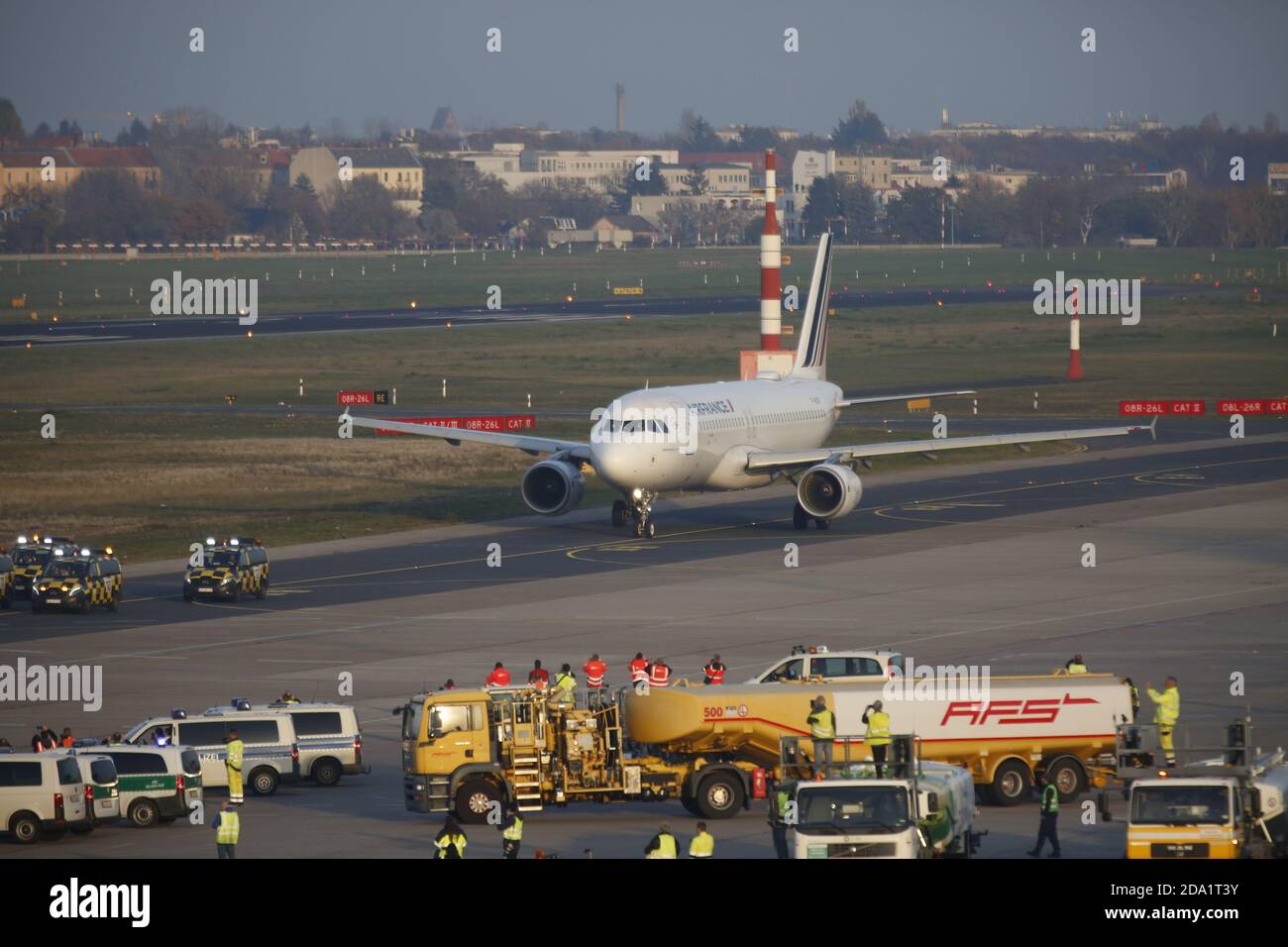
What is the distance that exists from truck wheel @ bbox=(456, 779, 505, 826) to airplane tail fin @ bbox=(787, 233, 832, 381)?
50933 mm

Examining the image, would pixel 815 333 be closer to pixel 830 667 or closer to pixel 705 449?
pixel 705 449

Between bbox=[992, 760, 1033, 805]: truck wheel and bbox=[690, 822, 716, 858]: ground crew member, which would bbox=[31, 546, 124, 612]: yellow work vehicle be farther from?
bbox=[690, 822, 716, 858]: ground crew member

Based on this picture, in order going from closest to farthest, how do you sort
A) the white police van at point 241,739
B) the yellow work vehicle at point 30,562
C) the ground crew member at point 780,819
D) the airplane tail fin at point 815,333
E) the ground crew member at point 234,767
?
the ground crew member at point 780,819 < the ground crew member at point 234,767 < the white police van at point 241,739 < the yellow work vehicle at point 30,562 < the airplane tail fin at point 815,333

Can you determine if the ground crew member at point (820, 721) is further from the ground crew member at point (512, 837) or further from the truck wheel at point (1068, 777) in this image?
the ground crew member at point (512, 837)

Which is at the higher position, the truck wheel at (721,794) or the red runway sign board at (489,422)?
the red runway sign board at (489,422)

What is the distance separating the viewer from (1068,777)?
124 ft

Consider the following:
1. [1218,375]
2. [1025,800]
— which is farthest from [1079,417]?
[1025,800]

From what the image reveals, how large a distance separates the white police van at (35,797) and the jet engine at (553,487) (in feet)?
121

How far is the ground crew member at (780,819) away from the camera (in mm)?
32250

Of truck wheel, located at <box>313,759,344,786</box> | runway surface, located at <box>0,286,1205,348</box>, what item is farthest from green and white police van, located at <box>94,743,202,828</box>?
runway surface, located at <box>0,286,1205,348</box>

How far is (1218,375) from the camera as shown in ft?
452

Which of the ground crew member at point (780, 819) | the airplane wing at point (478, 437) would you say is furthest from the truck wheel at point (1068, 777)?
the airplane wing at point (478, 437)

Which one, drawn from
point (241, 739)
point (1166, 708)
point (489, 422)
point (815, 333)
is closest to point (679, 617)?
point (241, 739)

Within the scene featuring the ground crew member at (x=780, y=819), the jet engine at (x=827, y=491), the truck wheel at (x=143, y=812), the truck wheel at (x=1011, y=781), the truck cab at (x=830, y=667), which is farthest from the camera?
the jet engine at (x=827, y=491)
